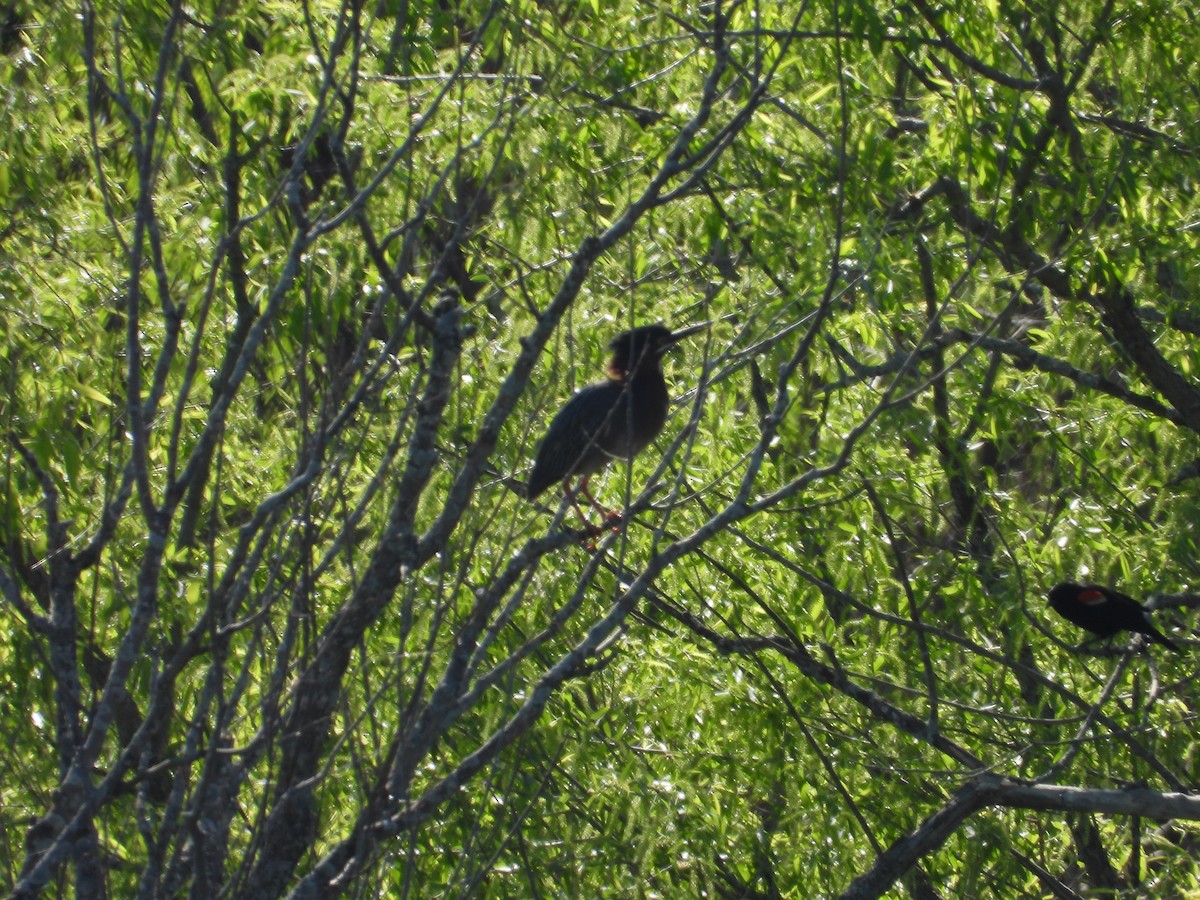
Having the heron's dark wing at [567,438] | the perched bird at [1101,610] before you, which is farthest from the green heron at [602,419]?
the perched bird at [1101,610]

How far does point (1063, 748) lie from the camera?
19.7ft

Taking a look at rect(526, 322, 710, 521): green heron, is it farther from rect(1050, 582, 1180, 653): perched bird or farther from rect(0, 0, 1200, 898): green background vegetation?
rect(1050, 582, 1180, 653): perched bird

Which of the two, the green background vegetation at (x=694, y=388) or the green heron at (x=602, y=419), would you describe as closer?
the green background vegetation at (x=694, y=388)

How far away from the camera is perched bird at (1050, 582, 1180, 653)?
6004 mm

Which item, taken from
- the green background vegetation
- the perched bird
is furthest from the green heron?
the perched bird

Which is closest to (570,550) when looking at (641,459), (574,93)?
(641,459)

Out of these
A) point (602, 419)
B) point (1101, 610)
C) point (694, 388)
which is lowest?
point (694, 388)

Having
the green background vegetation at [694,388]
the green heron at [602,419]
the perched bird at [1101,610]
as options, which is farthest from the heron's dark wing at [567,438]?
the perched bird at [1101,610]

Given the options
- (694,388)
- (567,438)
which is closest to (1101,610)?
(694,388)

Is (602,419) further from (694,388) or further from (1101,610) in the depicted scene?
(1101,610)

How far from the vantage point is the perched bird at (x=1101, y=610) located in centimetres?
600

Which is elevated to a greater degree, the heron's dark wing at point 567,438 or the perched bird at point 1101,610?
the perched bird at point 1101,610

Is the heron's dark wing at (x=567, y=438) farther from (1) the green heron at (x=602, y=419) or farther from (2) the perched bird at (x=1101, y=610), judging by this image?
(2) the perched bird at (x=1101, y=610)

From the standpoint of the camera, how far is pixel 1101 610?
6.23 meters
